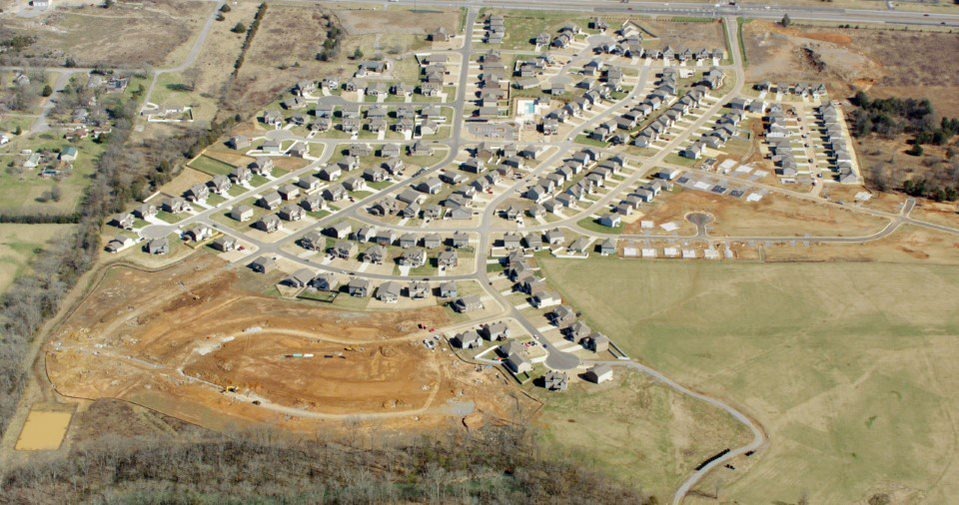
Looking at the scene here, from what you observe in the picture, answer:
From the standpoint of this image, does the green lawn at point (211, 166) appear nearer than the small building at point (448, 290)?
No

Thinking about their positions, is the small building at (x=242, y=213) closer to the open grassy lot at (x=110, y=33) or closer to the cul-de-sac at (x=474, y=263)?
the cul-de-sac at (x=474, y=263)

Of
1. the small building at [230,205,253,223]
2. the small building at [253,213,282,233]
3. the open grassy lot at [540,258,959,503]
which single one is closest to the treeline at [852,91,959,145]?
the open grassy lot at [540,258,959,503]

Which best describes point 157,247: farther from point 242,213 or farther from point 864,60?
point 864,60

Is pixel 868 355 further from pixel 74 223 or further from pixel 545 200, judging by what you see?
pixel 74 223

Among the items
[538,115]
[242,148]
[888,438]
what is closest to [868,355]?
[888,438]

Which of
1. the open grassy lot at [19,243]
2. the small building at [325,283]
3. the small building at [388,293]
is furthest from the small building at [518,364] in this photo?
the open grassy lot at [19,243]

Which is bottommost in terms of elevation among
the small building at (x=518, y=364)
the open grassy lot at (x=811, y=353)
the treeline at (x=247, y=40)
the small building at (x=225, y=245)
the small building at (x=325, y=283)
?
the small building at (x=225, y=245)

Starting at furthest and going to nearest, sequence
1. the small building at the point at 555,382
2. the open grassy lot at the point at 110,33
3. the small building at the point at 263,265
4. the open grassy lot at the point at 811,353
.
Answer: the open grassy lot at the point at 110,33 → the small building at the point at 263,265 → the small building at the point at 555,382 → the open grassy lot at the point at 811,353
